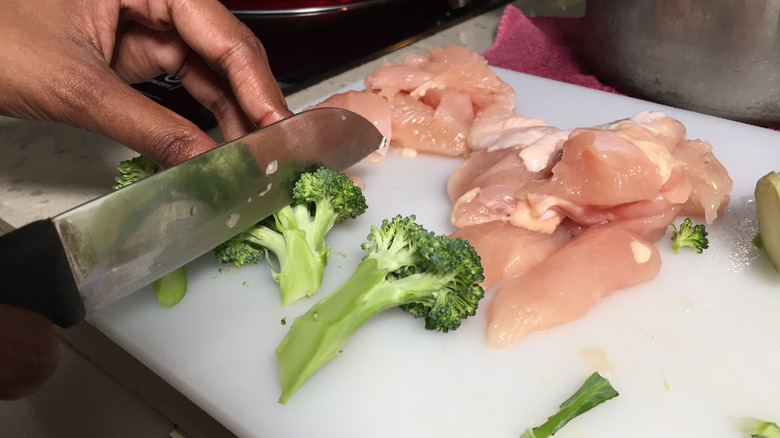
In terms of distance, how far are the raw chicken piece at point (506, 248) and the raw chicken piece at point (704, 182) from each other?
0.35 metres

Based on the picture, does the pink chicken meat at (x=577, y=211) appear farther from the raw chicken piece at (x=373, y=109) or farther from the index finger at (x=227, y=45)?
the index finger at (x=227, y=45)

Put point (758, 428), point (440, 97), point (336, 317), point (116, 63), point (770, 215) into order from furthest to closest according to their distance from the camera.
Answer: point (440, 97)
point (116, 63)
point (770, 215)
point (336, 317)
point (758, 428)

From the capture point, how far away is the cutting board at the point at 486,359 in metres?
1.10

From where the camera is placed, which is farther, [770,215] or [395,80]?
[395,80]

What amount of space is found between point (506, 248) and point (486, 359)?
268mm

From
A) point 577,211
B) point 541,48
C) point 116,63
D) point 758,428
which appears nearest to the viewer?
point 758,428

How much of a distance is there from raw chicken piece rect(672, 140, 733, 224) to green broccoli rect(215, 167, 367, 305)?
0.78 meters

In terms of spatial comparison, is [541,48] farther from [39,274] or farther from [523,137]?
[39,274]

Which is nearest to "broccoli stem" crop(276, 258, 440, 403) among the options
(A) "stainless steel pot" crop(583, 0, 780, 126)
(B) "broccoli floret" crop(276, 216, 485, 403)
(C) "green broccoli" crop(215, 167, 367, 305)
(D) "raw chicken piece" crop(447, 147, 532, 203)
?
(B) "broccoli floret" crop(276, 216, 485, 403)

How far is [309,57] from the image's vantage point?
7.84 ft

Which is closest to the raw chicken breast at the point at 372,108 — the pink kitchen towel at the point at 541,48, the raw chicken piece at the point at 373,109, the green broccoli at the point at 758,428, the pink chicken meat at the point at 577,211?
the raw chicken piece at the point at 373,109

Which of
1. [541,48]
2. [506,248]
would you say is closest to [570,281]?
[506,248]

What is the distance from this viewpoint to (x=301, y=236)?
1.36m

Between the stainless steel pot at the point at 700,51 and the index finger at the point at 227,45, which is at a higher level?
the index finger at the point at 227,45
